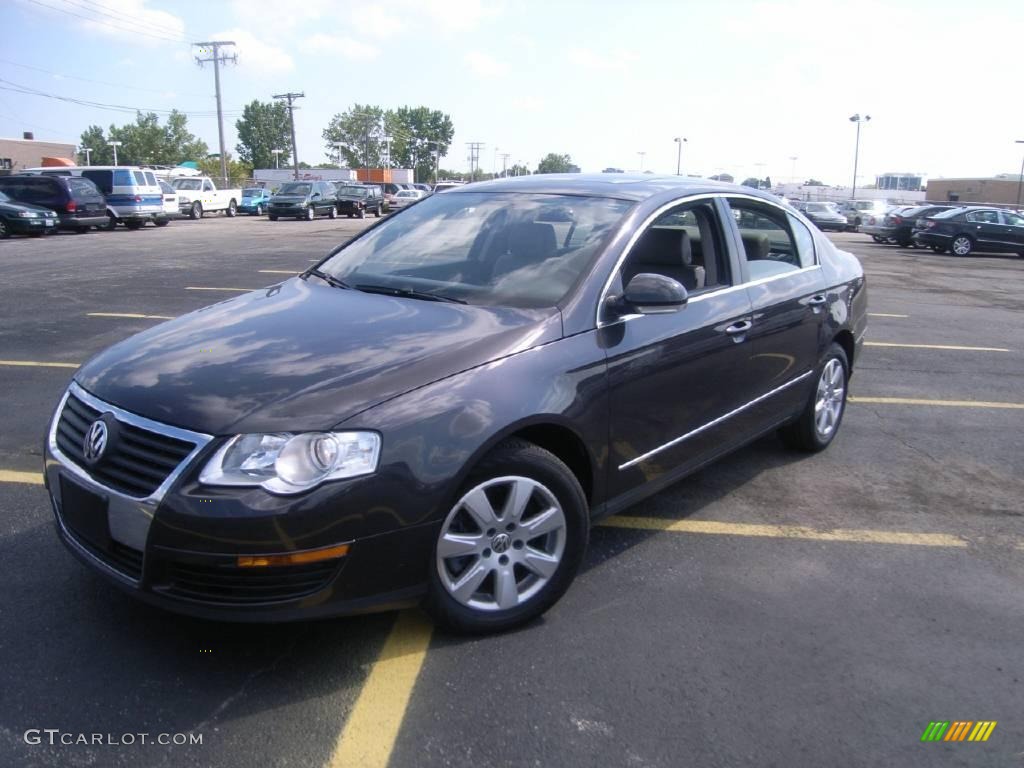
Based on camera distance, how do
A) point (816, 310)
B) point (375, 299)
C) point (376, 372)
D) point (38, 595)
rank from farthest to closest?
point (816, 310)
point (375, 299)
point (38, 595)
point (376, 372)

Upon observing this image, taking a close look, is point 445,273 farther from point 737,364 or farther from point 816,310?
point 816,310

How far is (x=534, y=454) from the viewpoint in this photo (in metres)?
3.03

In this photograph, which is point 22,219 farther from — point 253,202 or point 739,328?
point 253,202

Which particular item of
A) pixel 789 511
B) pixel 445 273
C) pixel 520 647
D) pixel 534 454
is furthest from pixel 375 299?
pixel 789 511

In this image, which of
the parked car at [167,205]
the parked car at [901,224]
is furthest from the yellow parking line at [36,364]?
the parked car at [901,224]

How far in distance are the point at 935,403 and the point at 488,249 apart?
14.5 ft

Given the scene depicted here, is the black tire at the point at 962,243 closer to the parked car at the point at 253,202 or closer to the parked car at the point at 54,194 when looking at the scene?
the parked car at the point at 54,194

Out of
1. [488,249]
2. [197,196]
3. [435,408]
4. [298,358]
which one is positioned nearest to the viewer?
[435,408]

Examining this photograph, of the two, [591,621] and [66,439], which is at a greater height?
[66,439]

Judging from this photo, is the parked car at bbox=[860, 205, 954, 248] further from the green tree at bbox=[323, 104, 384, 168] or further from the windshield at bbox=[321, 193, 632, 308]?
the green tree at bbox=[323, 104, 384, 168]

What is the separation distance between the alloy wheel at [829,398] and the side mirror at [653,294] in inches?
79.8

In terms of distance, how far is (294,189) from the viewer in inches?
1501

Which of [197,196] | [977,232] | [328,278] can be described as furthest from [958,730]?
[197,196]

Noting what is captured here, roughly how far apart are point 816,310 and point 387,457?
10.4ft
